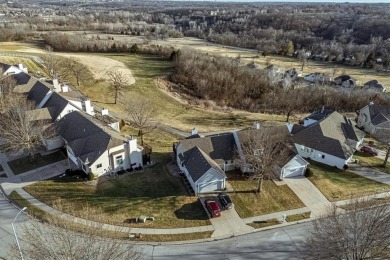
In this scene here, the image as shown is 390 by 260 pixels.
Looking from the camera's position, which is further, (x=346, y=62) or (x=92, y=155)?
(x=346, y=62)

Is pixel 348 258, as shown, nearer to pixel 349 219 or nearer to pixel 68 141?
pixel 349 219

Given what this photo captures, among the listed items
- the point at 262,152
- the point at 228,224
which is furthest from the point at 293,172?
the point at 228,224

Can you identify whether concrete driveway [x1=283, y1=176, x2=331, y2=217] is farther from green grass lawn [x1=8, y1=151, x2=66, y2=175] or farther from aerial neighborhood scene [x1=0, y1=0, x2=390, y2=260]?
green grass lawn [x1=8, y1=151, x2=66, y2=175]

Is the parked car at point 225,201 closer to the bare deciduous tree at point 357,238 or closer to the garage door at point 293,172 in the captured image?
the garage door at point 293,172

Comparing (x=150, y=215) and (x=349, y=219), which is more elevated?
(x=349, y=219)

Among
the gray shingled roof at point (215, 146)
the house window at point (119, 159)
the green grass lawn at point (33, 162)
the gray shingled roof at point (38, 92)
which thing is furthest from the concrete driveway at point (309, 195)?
the gray shingled roof at point (38, 92)

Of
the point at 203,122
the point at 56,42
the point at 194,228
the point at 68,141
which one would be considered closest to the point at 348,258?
the point at 194,228
